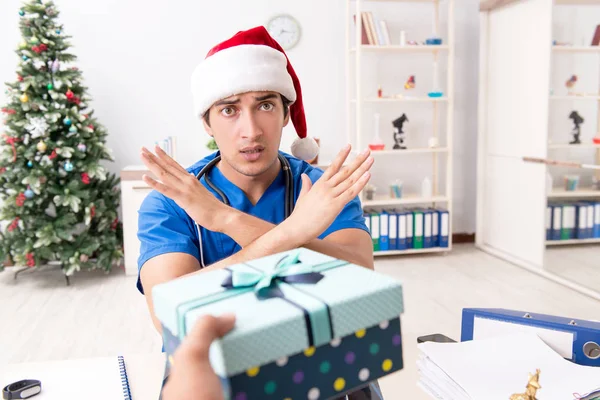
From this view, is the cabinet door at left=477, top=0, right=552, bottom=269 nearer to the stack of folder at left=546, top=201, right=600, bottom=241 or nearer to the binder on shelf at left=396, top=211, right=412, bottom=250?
the stack of folder at left=546, top=201, right=600, bottom=241

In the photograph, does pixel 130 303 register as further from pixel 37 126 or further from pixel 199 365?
pixel 199 365

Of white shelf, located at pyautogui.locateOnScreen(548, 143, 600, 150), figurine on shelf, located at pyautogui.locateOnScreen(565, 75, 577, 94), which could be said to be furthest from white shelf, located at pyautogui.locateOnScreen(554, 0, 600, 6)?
white shelf, located at pyautogui.locateOnScreen(548, 143, 600, 150)

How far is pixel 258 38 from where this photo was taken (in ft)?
4.21

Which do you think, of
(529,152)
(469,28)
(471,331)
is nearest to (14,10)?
(469,28)

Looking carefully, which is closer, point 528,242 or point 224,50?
point 224,50

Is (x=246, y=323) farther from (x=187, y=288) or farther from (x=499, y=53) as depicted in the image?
(x=499, y=53)

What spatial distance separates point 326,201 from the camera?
819 millimetres

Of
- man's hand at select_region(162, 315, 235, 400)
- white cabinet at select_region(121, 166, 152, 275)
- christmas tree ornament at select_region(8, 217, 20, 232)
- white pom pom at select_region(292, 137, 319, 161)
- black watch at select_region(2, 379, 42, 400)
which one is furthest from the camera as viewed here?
white cabinet at select_region(121, 166, 152, 275)

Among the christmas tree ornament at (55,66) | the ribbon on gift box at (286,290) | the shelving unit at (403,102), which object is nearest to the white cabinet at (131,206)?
the christmas tree ornament at (55,66)

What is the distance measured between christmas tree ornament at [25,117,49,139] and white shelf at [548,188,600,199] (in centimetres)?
355

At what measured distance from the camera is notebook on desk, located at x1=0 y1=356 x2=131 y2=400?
1123 millimetres

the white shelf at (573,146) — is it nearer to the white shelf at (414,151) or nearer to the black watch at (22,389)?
the white shelf at (414,151)

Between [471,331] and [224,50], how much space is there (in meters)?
0.81

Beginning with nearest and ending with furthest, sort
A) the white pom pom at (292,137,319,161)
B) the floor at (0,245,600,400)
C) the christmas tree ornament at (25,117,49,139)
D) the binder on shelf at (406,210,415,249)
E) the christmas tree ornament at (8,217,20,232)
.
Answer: the white pom pom at (292,137,319,161), the floor at (0,245,600,400), the christmas tree ornament at (25,117,49,139), the christmas tree ornament at (8,217,20,232), the binder on shelf at (406,210,415,249)
